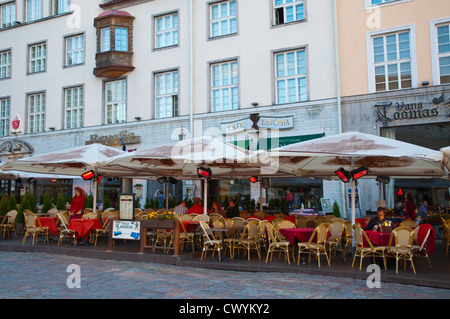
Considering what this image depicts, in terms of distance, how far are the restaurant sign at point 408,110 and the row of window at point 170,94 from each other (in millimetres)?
3329

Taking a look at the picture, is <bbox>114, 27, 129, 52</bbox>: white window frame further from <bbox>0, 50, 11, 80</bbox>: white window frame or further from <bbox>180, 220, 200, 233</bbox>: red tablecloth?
<bbox>180, 220, 200, 233</bbox>: red tablecloth

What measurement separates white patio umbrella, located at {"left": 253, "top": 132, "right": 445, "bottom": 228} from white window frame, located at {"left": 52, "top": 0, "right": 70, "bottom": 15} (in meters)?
19.6

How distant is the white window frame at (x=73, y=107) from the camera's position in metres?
24.3

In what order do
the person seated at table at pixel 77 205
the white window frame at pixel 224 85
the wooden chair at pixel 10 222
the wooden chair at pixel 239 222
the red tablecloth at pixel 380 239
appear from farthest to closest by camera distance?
the white window frame at pixel 224 85 → the wooden chair at pixel 10 222 → the person seated at table at pixel 77 205 → the wooden chair at pixel 239 222 → the red tablecloth at pixel 380 239

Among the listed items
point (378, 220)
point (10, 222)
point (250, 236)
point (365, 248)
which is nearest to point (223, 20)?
point (10, 222)

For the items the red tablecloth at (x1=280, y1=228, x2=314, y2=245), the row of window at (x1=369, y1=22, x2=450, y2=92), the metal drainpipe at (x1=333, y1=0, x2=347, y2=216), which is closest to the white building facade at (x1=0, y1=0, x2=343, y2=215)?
the metal drainpipe at (x1=333, y1=0, x2=347, y2=216)

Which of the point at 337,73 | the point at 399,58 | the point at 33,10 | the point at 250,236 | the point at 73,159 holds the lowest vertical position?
the point at 250,236

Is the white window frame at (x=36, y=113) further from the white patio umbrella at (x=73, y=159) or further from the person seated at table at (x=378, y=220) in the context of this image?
the person seated at table at (x=378, y=220)

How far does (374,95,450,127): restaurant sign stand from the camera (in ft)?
51.9

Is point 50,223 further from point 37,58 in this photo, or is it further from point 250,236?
point 37,58

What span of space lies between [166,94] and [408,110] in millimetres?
11692

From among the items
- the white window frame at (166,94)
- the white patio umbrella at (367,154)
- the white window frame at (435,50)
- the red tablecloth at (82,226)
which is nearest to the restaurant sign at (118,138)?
the white window frame at (166,94)

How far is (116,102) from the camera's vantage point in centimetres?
2319
